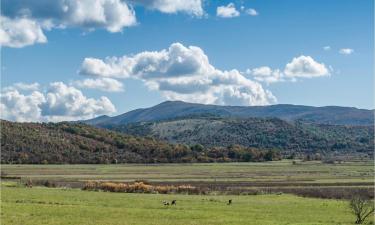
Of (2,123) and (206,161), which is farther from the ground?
(2,123)

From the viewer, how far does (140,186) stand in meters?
73.4

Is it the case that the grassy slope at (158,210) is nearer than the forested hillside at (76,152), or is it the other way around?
the grassy slope at (158,210)

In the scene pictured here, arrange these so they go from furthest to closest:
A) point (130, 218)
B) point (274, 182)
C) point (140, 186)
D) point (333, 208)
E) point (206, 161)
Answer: point (206, 161)
point (274, 182)
point (140, 186)
point (333, 208)
point (130, 218)

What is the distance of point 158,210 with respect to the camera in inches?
1948

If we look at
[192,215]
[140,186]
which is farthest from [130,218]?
[140,186]

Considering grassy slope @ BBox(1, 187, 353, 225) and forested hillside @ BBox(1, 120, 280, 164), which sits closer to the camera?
grassy slope @ BBox(1, 187, 353, 225)

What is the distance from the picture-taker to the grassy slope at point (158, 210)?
4231 centimetres

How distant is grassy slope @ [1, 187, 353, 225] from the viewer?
42312 mm

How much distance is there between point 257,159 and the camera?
192 metres

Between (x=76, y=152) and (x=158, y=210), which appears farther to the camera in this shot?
(x=76, y=152)

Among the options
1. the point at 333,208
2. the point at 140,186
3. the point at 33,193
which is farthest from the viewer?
the point at 140,186

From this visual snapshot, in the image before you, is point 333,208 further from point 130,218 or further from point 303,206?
point 130,218

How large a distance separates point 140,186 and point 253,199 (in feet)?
53.1

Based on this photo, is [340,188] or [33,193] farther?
[340,188]
